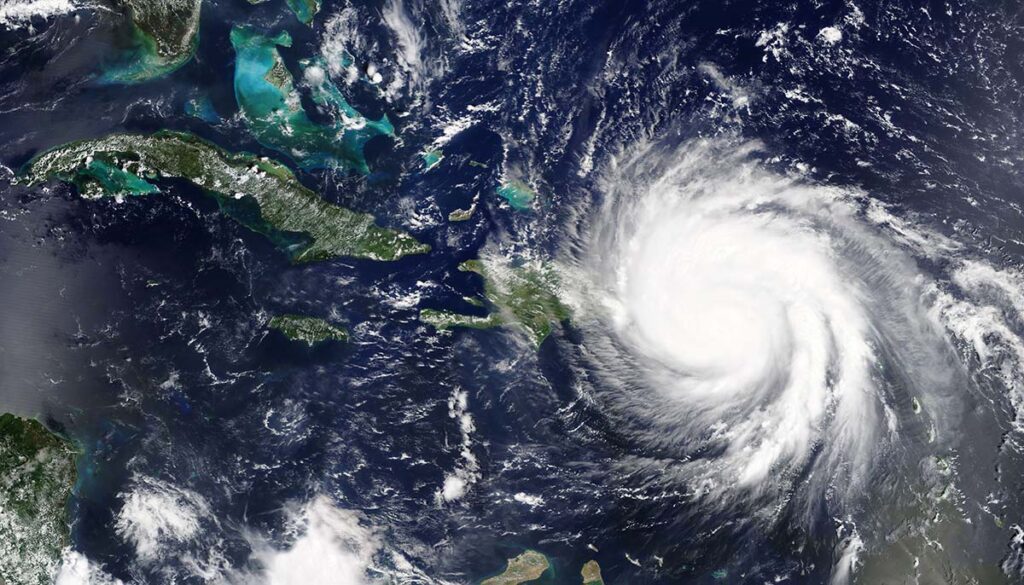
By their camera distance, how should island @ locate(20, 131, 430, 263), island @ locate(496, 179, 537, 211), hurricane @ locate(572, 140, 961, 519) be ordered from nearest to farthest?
hurricane @ locate(572, 140, 961, 519) < island @ locate(496, 179, 537, 211) < island @ locate(20, 131, 430, 263)

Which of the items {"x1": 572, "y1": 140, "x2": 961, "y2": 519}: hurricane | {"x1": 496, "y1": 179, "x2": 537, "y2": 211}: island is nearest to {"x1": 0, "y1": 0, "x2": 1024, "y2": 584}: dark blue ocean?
{"x1": 496, "y1": 179, "x2": 537, "y2": 211}: island

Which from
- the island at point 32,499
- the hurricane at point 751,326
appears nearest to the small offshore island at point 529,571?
the hurricane at point 751,326

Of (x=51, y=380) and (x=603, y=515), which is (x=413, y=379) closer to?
(x=603, y=515)

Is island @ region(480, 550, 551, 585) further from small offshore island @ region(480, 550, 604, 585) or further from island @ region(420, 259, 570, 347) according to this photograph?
island @ region(420, 259, 570, 347)

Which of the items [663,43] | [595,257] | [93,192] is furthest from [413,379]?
[663,43]

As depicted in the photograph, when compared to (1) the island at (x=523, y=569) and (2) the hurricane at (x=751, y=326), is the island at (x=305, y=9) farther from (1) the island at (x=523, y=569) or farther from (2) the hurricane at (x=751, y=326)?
(1) the island at (x=523, y=569)

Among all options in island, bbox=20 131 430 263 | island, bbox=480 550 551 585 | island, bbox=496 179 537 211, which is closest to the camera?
island, bbox=496 179 537 211
